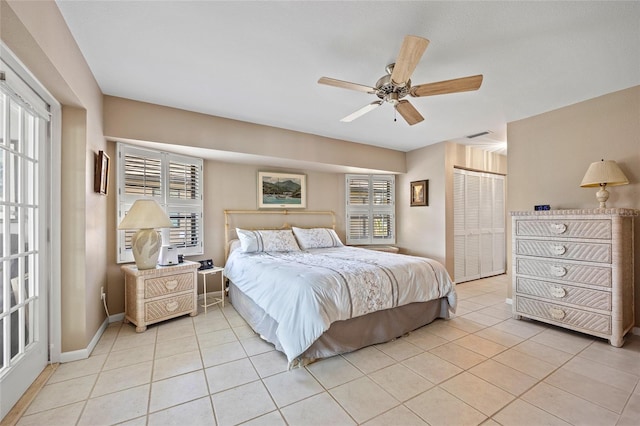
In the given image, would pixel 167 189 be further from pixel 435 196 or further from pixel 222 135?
pixel 435 196

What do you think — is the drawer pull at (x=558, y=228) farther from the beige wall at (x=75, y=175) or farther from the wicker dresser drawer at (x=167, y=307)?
the beige wall at (x=75, y=175)

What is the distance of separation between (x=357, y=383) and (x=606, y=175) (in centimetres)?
308

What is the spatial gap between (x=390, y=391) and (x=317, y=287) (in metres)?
0.88

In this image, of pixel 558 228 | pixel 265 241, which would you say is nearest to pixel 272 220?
pixel 265 241

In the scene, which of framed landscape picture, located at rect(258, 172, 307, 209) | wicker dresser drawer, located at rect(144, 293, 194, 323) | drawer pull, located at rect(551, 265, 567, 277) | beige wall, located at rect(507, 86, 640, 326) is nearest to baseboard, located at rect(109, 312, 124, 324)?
wicker dresser drawer, located at rect(144, 293, 194, 323)

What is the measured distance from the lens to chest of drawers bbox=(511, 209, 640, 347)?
8.17 feet

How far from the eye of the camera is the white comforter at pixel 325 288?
7.04ft

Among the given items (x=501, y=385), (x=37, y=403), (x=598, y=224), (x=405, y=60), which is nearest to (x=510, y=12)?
(x=405, y=60)

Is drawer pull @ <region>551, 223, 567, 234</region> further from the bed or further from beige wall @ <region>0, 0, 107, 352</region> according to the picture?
beige wall @ <region>0, 0, 107, 352</region>

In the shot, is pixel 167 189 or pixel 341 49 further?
pixel 167 189

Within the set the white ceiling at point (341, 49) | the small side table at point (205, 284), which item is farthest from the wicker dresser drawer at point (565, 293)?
the small side table at point (205, 284)

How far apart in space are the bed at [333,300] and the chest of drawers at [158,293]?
54 centimetres

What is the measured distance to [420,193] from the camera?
16.8ft

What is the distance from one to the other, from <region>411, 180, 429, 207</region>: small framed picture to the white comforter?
2.21 m
